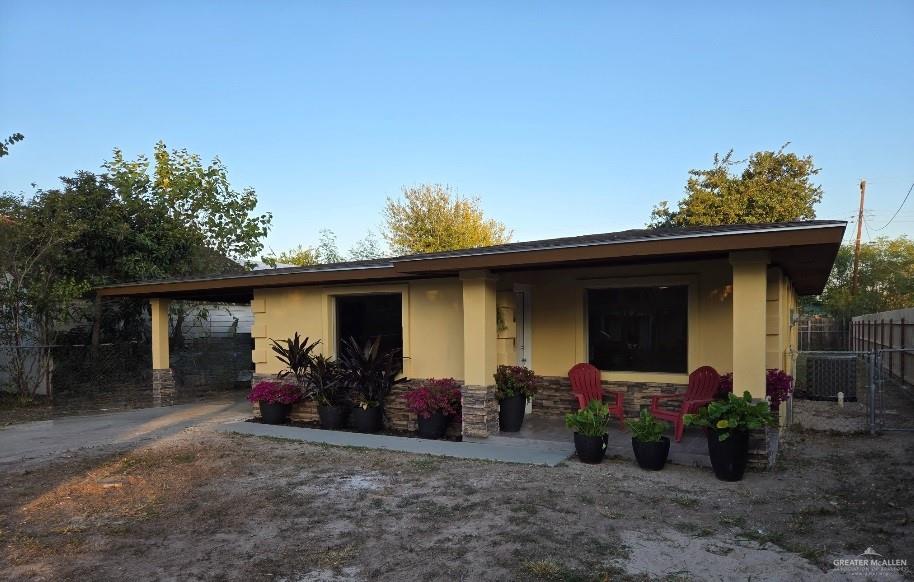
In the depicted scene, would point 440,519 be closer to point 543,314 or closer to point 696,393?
point 696,393

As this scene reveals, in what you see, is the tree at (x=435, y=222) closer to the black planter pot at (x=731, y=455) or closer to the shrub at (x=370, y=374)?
the shrub at (x=370, y=374)

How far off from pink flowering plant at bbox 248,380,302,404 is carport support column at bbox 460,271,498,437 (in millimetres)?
3153

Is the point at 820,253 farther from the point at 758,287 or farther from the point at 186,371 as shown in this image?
the point at 186,371

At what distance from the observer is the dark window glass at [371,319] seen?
9109mm

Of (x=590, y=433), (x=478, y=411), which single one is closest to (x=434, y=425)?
(x=478, y=411)

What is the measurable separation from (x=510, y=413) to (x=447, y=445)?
938mm

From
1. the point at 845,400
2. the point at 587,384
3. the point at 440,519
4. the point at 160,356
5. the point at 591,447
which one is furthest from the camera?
the point at 160,356

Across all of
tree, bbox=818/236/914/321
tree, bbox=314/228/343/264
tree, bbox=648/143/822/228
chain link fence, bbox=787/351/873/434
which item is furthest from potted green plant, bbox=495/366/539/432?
tree, bbox=314/228/343/264

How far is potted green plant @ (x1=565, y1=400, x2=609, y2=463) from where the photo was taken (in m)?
6.19

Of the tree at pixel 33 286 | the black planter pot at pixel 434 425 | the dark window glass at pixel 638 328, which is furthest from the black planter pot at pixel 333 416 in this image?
the tree at pixel 33 286

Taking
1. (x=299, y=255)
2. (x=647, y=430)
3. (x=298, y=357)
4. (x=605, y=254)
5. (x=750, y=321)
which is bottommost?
(x=647, y=430)

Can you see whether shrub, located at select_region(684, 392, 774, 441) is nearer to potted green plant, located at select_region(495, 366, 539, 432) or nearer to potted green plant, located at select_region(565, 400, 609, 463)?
potted green plant, located at select_region(565, 400, 609, 463)

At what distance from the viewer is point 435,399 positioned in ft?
25.3

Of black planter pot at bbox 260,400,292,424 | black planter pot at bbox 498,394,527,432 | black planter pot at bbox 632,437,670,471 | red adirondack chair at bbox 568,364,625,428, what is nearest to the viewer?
black planter pot at bbox 632,437,670,471
